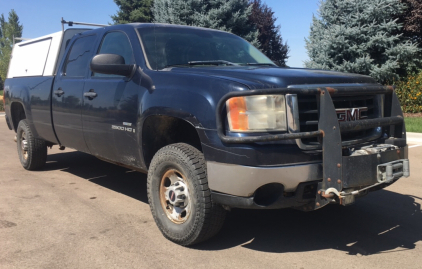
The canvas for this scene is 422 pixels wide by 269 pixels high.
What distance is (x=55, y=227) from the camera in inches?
172

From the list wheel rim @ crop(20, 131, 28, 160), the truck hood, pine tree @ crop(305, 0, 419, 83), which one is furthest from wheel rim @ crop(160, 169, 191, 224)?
pine tree @ crop(305, 0, 419, 83)

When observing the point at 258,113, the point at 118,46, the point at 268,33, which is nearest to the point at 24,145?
the point at 118,46

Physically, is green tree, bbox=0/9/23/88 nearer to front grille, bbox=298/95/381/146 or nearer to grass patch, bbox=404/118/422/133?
grass patch, bbox=404/118/422/133

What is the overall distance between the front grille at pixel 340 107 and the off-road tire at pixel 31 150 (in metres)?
4.78

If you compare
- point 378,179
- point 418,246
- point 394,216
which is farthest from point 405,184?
point 378,179

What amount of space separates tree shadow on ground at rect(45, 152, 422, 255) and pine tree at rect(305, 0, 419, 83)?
34.9ft

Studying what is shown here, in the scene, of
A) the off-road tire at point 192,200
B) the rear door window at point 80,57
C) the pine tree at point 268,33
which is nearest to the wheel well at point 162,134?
the off-road tire at point 192,200

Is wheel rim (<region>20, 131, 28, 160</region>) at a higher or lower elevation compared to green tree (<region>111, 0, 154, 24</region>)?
lower

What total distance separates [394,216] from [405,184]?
1.64m

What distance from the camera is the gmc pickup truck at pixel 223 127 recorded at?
3258 mm

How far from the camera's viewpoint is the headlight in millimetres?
3265

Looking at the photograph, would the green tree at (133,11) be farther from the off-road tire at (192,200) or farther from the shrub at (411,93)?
the off-road tire at (192,200)

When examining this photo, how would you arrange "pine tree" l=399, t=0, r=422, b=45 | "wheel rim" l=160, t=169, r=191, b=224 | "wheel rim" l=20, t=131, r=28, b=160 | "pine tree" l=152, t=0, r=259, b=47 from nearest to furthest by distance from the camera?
1. "wheel rim" l=160, t=169, r=191, b=224
2. "wheel rim" l=20, t=131, r=28, b=160
3. "pine tree" l=399, t=0, r=422, b=45
4. "pine tree" l=152, t=0, r=259, b=47

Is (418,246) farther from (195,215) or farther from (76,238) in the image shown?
(76,238)
